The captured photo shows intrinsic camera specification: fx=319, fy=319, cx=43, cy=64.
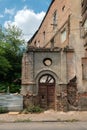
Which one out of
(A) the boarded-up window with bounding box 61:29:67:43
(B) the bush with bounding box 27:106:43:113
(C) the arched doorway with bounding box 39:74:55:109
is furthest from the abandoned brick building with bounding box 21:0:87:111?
(A) the boarded-up window with bounding box 61:29:67:43

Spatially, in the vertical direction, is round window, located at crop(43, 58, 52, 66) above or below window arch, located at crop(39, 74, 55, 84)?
above

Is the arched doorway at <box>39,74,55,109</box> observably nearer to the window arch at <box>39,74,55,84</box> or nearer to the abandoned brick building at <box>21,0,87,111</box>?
the abandoned brick building at <box>21,0,87,111</box>

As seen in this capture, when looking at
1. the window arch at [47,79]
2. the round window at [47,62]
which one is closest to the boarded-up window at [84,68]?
the window arch at [47,79]

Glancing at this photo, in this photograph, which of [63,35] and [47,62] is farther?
[63,35]

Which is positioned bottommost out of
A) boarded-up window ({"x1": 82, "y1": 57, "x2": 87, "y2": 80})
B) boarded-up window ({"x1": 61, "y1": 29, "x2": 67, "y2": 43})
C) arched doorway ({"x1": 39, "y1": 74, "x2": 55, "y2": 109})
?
arched doorway ({"x1": 39, "y1": 74, "x2": 55, "y2": 109})

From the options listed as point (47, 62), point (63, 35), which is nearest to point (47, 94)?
point (47, 62)

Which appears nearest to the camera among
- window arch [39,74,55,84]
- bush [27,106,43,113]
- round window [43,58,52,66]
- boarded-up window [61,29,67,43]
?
bush [27,106,43,113]

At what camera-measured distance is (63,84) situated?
2955 centimetres

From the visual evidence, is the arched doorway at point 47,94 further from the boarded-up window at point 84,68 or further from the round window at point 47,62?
the boarded-up window at point 84,68

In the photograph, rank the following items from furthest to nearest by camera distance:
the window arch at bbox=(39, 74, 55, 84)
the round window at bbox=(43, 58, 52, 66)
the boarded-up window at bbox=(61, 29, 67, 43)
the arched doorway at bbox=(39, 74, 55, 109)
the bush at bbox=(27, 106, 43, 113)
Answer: the boarded-up window at bbox=(61, 29, 67, 43)
the window arch at bbox=(39, 74, 55, 84)
the round window at bbox=(43, 58, 52, 66)
the arched doorway at bbox=(39, 74, 55, 109)
the bush at bbox=(27, 106, 43, 113)

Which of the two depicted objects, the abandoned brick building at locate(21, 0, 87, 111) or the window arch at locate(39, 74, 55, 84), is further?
the window arch at locate(39, 74, 55, 84)

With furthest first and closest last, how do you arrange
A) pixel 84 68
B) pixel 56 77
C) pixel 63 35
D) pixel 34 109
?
1. pixel 63 35
2. pixel 84 68
3. pixel 56 77
4. pixel 34 109

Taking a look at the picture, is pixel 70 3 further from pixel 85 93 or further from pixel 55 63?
pixel 85 93

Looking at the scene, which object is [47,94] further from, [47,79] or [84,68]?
[84,68]
